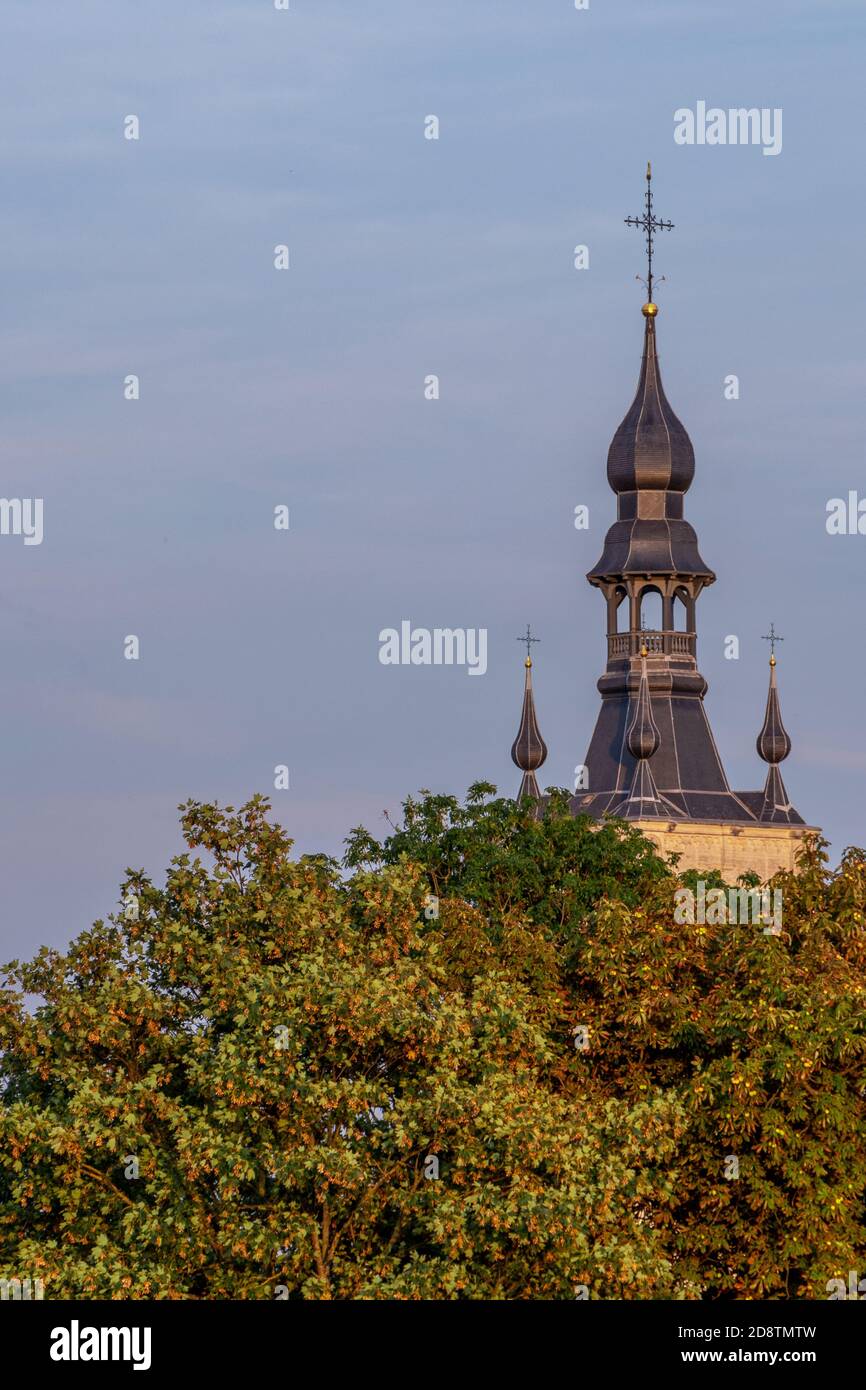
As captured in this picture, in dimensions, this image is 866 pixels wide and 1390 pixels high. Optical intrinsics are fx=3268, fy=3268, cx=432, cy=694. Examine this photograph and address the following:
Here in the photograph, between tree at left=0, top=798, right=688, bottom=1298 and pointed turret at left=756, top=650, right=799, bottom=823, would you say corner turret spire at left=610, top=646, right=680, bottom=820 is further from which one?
tree at left=0, top=798, right=688, bottom=1298

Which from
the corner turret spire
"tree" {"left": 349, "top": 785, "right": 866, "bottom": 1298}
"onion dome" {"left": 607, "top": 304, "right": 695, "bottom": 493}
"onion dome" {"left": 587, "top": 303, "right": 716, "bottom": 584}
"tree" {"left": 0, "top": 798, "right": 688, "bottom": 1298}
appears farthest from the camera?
"onion dome" {"left": 607, "top": 304, "right": 695, "bottom": 493}

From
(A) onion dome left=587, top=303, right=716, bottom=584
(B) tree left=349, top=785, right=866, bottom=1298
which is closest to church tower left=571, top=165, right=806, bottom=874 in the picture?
(A) onion dome left=587, top=303, right=716, bottom=584

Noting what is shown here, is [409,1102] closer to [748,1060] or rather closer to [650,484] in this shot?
[748,1060]

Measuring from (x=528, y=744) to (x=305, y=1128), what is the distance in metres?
88.0

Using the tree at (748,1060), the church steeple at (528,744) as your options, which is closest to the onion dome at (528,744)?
the church steeple at (528,744)

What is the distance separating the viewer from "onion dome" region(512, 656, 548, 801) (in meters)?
132

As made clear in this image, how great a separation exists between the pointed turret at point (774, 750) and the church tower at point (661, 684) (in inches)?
→ 3.8

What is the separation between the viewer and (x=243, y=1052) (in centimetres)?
4425

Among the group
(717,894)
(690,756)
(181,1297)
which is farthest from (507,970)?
(690,756)

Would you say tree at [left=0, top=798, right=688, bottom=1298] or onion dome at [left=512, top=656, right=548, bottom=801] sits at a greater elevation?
onion dome at [left=512, top=656, right=548, bottom=801]

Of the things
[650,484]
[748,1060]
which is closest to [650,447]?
[650,484]

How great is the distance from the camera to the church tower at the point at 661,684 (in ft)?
393

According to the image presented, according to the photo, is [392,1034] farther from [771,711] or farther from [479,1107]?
[771,711]

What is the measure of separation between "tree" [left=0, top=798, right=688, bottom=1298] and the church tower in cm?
7091
